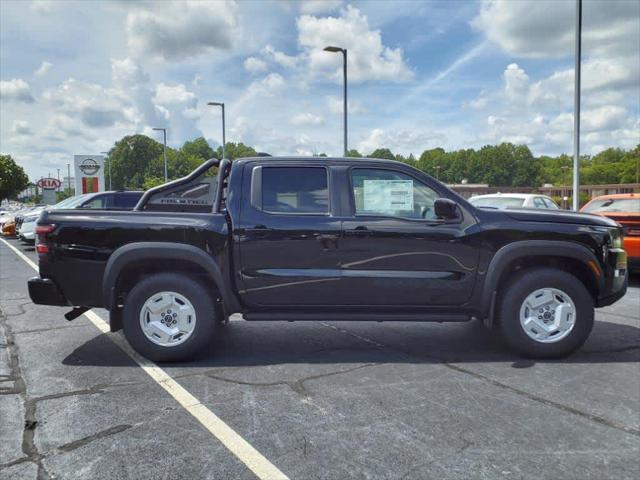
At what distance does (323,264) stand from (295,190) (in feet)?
2.43

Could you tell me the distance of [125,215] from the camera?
487cm

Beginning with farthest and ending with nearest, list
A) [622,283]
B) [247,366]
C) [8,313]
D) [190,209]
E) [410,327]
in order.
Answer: [8,313], [410,327], [190,209], [622,283], [247,366]

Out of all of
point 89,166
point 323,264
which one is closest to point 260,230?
point 323,264

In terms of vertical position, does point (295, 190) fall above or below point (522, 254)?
above

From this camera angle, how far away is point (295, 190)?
16.4 ft

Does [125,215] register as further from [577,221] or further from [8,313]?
[577,221]

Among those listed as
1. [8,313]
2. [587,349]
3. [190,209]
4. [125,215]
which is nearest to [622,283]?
[587,349]

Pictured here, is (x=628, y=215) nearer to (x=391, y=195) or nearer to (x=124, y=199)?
(x=391, y=195)

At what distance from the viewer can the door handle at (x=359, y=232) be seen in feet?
15.8

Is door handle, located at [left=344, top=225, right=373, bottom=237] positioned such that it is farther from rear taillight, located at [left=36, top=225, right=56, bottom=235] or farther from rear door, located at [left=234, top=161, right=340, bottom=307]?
rear taillight, located at [left=36, top=225, right=56, bottom=235]

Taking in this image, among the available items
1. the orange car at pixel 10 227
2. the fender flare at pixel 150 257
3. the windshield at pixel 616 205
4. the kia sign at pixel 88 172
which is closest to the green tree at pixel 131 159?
the kia sign at pixel 88 172

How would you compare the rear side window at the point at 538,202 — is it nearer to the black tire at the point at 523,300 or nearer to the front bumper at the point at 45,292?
the black tire at the point at 523,300

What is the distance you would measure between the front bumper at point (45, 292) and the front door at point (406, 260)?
2.56m

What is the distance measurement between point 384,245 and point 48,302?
3070mm
